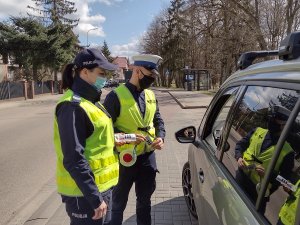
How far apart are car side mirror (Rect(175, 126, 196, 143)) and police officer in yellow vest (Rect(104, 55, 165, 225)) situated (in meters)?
0.26

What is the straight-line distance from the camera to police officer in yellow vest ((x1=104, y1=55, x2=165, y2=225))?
3340 millimetres

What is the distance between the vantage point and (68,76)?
8.61 feet

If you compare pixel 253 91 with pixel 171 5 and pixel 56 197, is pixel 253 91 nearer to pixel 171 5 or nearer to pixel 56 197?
pixel 56 197

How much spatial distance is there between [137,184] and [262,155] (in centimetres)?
186

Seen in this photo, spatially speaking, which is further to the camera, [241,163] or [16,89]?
[16,89]

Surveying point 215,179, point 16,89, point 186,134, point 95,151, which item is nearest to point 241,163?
point 215,179

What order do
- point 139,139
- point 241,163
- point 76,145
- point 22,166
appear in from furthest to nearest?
point 22,166 < point 139,139 < point 76,145 < point 241,163

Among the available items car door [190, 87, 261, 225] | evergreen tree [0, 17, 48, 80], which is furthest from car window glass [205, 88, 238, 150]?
evergreen tree [0, 17, 48, 80]

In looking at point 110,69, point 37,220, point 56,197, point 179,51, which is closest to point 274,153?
point 110,69

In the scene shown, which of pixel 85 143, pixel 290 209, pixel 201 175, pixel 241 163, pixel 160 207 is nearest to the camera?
pixel 290 209

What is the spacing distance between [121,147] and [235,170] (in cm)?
131

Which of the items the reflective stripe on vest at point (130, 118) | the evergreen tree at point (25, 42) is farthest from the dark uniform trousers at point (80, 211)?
the evergreen tree at point (25, 42)

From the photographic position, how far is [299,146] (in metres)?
1.57

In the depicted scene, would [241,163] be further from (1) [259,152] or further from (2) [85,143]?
(2) [85,143]
